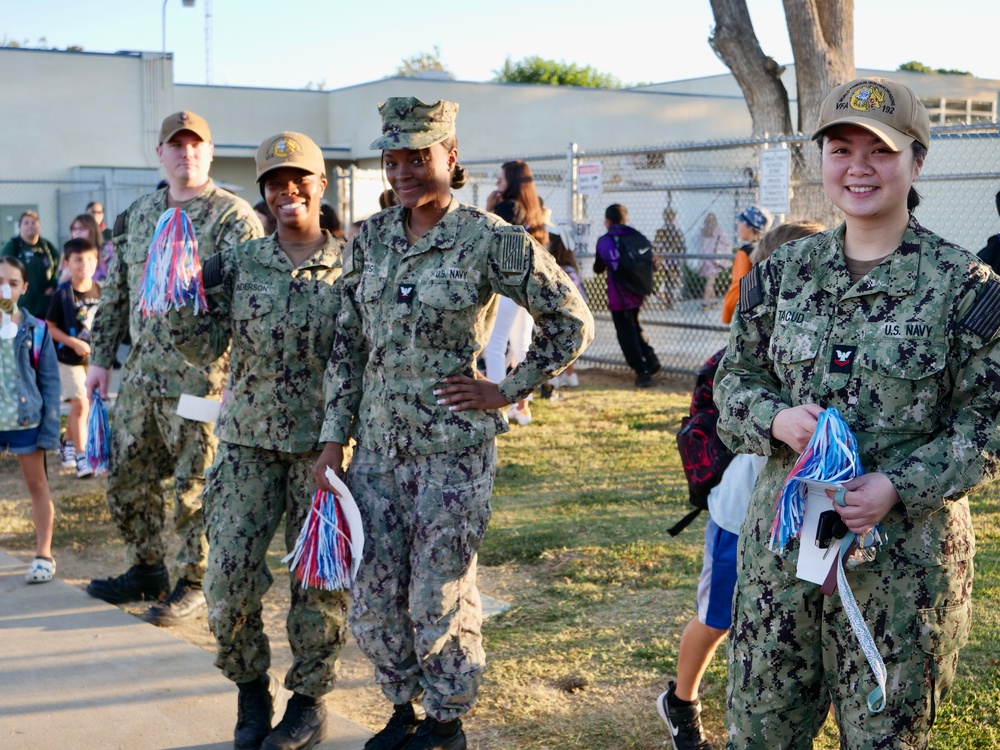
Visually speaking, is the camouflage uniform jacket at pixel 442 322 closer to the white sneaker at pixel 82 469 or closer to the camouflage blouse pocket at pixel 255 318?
the camouflage blouse pocket at pixel 255 318

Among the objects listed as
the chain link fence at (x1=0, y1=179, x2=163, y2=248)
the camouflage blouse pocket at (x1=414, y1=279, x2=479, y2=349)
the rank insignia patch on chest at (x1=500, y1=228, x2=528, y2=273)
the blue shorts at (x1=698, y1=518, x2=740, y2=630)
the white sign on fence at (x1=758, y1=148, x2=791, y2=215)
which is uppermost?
the chain link fence at (x1=0, y1=179, x2=163, y2=248)

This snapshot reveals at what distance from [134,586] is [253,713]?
5.96 feet

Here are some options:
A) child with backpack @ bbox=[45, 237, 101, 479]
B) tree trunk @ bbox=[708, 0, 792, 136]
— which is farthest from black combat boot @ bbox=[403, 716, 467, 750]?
tree trunk @ bbox=[708, 0, 792, 136]

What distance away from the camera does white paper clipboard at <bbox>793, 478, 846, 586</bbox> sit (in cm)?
250

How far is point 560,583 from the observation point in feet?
18.4

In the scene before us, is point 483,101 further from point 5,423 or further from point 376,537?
point 376,537

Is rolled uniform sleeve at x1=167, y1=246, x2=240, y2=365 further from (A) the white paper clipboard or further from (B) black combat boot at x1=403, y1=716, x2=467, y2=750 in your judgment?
(A) the white paper clipboard

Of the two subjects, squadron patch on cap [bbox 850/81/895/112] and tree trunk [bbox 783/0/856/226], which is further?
tree trunk [bbox 783/0/856/226]

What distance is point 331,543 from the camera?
364cm

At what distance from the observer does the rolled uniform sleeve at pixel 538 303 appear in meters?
3.60

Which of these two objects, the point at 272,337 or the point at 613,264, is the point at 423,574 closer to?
the point at 272,337

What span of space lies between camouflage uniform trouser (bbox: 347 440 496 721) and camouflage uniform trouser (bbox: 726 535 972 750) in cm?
112

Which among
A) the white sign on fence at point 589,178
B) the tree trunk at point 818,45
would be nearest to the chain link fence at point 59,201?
the white sign on fence at point 589,178

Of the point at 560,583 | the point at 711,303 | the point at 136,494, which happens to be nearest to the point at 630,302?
the point at 711,303
